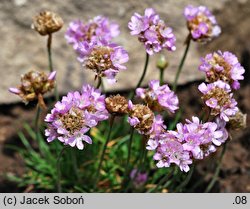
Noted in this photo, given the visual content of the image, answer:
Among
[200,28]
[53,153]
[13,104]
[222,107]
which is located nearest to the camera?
[222,107]

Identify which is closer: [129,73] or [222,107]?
[222,107]

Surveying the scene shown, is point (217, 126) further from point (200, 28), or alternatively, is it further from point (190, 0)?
point (190, 0)

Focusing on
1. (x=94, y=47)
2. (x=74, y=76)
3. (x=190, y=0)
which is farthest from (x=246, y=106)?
(x=94, y=47)

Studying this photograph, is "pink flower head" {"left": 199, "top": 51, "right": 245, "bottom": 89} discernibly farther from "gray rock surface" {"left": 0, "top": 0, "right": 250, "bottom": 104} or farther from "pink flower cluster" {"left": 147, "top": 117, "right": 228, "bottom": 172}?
"gray rock surface" {"left": 0, "top": 0, "right": 250, "bottom": 104}

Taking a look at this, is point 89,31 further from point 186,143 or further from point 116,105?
point 186,143

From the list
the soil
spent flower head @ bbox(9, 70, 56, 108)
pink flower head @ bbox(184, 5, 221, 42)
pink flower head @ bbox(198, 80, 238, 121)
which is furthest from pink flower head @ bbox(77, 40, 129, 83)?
the soil

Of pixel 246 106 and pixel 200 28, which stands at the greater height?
pixel 200 28
